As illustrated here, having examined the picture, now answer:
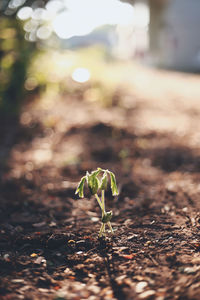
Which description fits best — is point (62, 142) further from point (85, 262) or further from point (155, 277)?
point (155, 277)

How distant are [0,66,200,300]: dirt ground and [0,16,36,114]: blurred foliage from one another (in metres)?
0.31

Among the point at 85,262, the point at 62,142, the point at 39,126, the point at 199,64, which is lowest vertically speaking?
the point at 85,262

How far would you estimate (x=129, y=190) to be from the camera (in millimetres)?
3270

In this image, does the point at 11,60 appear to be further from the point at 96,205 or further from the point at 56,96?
the point at 96,205

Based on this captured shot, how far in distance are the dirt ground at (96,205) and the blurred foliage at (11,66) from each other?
1.02ft

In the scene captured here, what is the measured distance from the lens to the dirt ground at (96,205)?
1742 mm

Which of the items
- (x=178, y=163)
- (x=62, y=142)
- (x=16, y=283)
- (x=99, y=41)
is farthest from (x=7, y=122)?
(x=99, y=41)

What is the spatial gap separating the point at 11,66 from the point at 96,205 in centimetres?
415

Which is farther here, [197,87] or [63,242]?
[197,87]

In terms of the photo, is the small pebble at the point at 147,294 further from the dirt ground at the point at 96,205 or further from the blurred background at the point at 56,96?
the blurred background at the point at 56,96

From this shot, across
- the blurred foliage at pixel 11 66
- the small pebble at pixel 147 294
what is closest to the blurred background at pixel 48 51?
the blurred foliage at pixel 11 66

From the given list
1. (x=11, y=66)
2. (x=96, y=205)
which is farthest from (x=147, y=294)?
(x=11, y=66)

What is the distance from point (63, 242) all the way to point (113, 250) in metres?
0.38

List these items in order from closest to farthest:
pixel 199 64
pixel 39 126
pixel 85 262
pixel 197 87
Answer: pixel 85 262 < pixel 39 126 < pixel 197 87 < pixel 199 64
